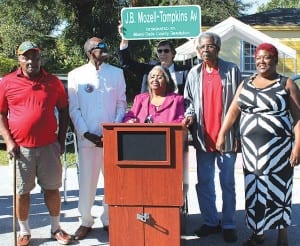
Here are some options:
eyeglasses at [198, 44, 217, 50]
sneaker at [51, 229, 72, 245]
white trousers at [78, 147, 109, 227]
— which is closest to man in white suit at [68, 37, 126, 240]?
white trousers at [78, 147, 109, 227]

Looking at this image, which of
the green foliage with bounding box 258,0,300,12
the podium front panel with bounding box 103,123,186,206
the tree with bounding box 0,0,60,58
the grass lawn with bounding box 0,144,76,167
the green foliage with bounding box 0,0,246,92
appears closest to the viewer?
the podium front panel with bounding box 103,123,186,206

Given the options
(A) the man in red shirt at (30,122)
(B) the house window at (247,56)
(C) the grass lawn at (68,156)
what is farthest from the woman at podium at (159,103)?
(B) the house window at (247,56)

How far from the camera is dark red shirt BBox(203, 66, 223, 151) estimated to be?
4.70 meters

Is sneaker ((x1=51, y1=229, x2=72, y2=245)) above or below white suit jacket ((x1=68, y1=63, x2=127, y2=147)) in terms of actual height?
below

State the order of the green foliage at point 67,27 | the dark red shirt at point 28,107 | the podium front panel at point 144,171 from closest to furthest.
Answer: the podium front panel at point 144,171 < the dark red shirt at point 28,107 < the green foliage at point 67,27

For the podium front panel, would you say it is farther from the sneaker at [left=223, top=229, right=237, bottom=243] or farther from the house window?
the house window

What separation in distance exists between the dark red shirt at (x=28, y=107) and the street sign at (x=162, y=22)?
86.2 inches

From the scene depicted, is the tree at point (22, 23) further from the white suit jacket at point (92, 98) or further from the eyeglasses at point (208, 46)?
the eyeglasses at point (208, 46)

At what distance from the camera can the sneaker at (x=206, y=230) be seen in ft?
16.5

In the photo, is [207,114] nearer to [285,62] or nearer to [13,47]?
[285,62]

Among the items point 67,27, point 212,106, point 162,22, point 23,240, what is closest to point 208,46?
point 212,106

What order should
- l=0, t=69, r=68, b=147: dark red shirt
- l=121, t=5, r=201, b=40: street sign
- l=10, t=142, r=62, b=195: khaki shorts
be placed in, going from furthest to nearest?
l=121, t=5, r=201, b=40: street sign < l=10, t=142, r=62, b=195: khaki shorts < l=0, t=69, r=68, b=147: dark red shirt

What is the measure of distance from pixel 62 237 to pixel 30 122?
1.22 metres

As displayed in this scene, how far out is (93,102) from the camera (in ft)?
15.9
